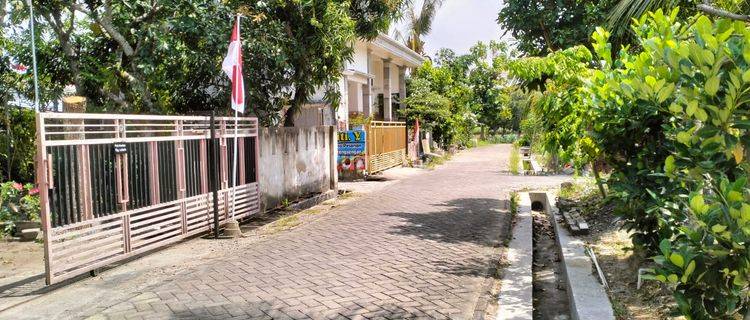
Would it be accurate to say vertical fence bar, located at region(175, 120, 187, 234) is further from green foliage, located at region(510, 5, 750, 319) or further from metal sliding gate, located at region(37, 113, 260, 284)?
green foliage, located at region(510, 5, 750, 319)

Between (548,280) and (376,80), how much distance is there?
65.9 ft

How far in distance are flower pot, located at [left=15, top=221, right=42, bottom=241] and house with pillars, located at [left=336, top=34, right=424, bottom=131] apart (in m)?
9.02

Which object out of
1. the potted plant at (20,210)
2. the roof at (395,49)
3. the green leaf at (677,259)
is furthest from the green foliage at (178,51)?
the green leaf at (677,259)

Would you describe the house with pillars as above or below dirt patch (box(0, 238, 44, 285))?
above

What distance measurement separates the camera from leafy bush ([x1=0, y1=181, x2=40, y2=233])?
31.1 ft

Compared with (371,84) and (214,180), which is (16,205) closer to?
(214,180)

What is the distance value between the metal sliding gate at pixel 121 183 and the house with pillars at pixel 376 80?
7.76 m

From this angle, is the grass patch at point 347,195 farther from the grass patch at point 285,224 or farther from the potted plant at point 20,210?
the potted plant at point 20,210

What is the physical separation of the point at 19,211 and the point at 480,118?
44023 millimetres

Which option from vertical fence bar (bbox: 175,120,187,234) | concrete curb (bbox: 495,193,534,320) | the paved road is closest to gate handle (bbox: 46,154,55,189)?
the paved road

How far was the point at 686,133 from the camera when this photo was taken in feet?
10.1

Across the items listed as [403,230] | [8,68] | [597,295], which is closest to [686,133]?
[597,295]

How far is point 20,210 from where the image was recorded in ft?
31.9

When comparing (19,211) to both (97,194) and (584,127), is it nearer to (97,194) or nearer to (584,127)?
(97,194)
